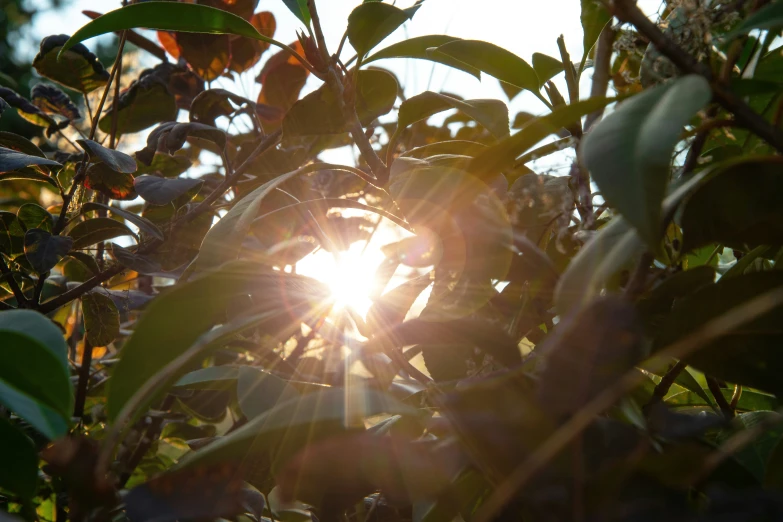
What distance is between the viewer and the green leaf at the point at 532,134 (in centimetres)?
39

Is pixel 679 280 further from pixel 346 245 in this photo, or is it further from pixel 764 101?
pixel 346 245

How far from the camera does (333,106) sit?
0.80 metres

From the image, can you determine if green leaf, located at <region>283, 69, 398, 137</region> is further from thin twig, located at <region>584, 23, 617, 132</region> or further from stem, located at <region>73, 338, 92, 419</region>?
stem, located at <region>73, 338, 92, 419</region>

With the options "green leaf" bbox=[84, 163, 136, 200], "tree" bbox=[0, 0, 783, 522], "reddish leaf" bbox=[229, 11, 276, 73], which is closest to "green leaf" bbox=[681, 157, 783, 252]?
"tree" bbox=[0, 0, 783, 522]

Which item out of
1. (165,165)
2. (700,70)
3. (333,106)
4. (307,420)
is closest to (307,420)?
(307,420)

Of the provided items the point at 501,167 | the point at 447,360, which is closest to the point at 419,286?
the point at 447,360

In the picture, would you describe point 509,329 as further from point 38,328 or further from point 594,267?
point 38,328

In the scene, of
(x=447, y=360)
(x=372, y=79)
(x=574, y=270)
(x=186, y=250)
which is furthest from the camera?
(x=186, y=250)

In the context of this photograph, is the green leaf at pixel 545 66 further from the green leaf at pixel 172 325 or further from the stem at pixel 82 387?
the stem at pixel 82 387

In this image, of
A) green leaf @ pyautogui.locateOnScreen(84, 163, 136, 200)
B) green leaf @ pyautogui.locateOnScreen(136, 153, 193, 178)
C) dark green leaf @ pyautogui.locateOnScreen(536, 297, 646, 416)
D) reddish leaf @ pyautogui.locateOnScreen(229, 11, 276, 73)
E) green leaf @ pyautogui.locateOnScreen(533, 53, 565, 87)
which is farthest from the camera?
reddish leaf @ pyautogui.locateOnScreen(229, 11, 276, 73)

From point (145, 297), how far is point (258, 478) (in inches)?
20.1

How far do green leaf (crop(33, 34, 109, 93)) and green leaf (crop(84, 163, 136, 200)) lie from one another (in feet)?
0.90

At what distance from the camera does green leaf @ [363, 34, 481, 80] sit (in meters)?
0.67

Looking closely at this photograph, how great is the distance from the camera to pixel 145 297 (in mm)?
975
